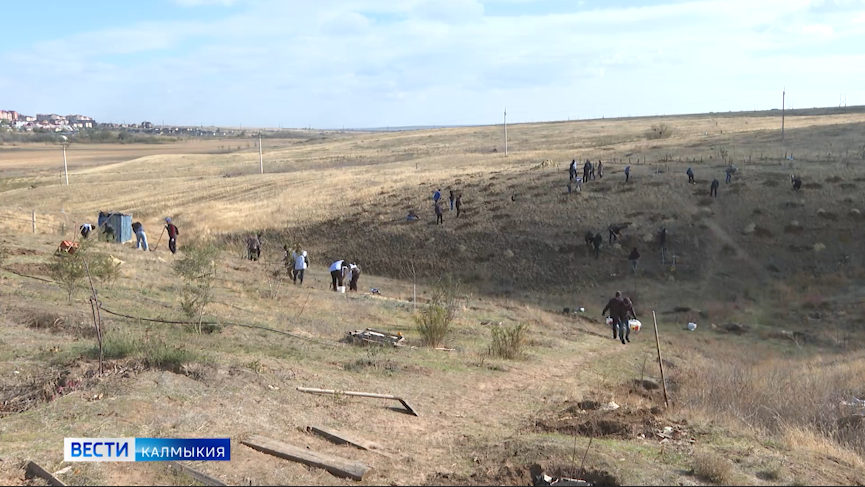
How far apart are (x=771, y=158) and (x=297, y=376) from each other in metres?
41.0

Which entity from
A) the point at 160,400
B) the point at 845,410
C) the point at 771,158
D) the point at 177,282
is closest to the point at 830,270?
the point at 771,158

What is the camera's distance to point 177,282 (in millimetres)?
19203

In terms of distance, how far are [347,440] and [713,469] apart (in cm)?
384

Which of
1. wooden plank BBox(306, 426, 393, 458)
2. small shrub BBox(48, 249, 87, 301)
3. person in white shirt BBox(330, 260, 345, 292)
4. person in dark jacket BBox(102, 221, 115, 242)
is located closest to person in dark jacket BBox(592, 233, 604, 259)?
person in white shirt BBox(330, 260, 345, 292)

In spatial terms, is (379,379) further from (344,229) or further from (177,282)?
(344,229)

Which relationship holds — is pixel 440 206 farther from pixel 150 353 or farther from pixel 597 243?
pixel 150 353

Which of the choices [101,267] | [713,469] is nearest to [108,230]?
[101,267]

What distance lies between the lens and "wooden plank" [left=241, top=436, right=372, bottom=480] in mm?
6512

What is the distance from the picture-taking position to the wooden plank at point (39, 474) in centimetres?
589

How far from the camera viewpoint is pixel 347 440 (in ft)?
24.7

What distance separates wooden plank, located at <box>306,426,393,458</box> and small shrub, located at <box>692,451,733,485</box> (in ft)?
10.6

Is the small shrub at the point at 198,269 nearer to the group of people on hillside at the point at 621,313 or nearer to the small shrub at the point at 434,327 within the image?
the small shrub at the point at 434,327

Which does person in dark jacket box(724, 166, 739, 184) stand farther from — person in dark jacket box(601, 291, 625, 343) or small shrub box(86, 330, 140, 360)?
small shrub box(86, 330, 140, 360)

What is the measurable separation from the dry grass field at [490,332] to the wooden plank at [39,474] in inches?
5.1
